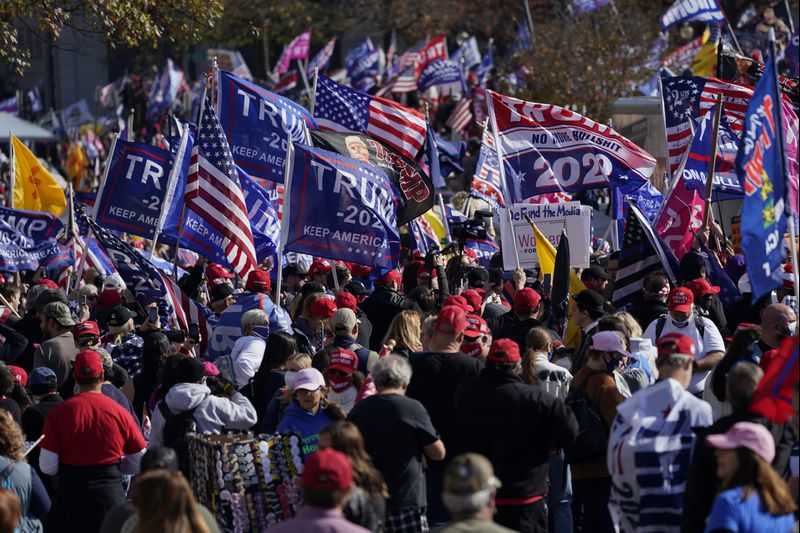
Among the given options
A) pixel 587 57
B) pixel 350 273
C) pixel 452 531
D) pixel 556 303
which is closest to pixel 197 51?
pixel 587 57

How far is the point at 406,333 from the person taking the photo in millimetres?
9414

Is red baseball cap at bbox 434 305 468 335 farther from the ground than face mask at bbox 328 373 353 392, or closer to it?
farther from the ground

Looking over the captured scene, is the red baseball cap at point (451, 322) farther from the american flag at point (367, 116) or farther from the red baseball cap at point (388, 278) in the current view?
the american flag at point (367, 116)

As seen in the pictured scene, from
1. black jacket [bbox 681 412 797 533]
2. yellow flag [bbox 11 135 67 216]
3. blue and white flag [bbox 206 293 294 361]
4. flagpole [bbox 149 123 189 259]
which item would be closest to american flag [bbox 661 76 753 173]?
flagpole [bbox 149 123 189 259]

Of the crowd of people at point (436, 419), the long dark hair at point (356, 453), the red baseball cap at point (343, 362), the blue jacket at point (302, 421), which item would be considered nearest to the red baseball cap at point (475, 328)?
the crowd of people at point (436, 419)

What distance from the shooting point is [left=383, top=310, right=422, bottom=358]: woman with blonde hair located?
9.41m

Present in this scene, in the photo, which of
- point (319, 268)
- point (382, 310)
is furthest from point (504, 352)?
point (319, 268)

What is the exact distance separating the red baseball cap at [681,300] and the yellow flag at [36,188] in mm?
9869

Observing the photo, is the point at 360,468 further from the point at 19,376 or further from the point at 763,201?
the point at 19,376

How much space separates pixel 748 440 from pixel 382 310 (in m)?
6.34

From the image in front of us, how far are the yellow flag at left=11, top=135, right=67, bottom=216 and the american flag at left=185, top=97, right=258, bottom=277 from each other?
5.00 m

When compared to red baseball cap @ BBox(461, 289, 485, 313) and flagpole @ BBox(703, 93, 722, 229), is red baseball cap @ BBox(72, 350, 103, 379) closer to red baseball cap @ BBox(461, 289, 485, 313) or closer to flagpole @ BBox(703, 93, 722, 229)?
red baseball cap @ BBox(461, 289, 485, 313)

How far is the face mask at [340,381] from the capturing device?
27.9 ft

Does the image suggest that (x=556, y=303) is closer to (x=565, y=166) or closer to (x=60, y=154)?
(x=565, y=166)
